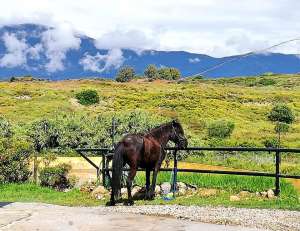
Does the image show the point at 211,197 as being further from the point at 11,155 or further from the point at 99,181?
the point at 11,155

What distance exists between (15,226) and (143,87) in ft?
349

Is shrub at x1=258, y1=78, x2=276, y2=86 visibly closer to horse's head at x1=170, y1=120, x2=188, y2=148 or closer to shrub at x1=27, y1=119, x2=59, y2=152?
shrub at x1=27, y1=119, x2=59, y2=152

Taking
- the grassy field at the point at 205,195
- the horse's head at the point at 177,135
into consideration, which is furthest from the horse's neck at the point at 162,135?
the grassy field at the point at 205,195

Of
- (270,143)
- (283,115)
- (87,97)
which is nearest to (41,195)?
(270,143)

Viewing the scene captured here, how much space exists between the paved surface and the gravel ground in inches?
17.3

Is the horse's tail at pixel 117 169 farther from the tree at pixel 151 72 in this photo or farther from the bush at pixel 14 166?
the tree at pixel 151 72

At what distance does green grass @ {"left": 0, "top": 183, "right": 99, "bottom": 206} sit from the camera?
637 inches

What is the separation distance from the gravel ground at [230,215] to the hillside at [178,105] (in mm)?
47227

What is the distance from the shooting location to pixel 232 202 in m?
15.1

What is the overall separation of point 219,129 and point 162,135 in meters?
52.9

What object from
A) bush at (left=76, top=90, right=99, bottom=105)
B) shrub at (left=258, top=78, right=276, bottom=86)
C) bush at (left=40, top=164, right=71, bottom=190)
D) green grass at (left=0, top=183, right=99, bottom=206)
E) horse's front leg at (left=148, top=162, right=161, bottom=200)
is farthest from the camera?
shrub at (left=258, top=78, right=276, bottom=86)

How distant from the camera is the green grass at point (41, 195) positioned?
1617 cm

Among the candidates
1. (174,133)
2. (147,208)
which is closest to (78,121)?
(174,133)

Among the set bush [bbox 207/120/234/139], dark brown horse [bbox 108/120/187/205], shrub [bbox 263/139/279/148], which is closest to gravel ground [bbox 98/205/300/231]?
dark brown horse [bbox 108/120/187/205]
